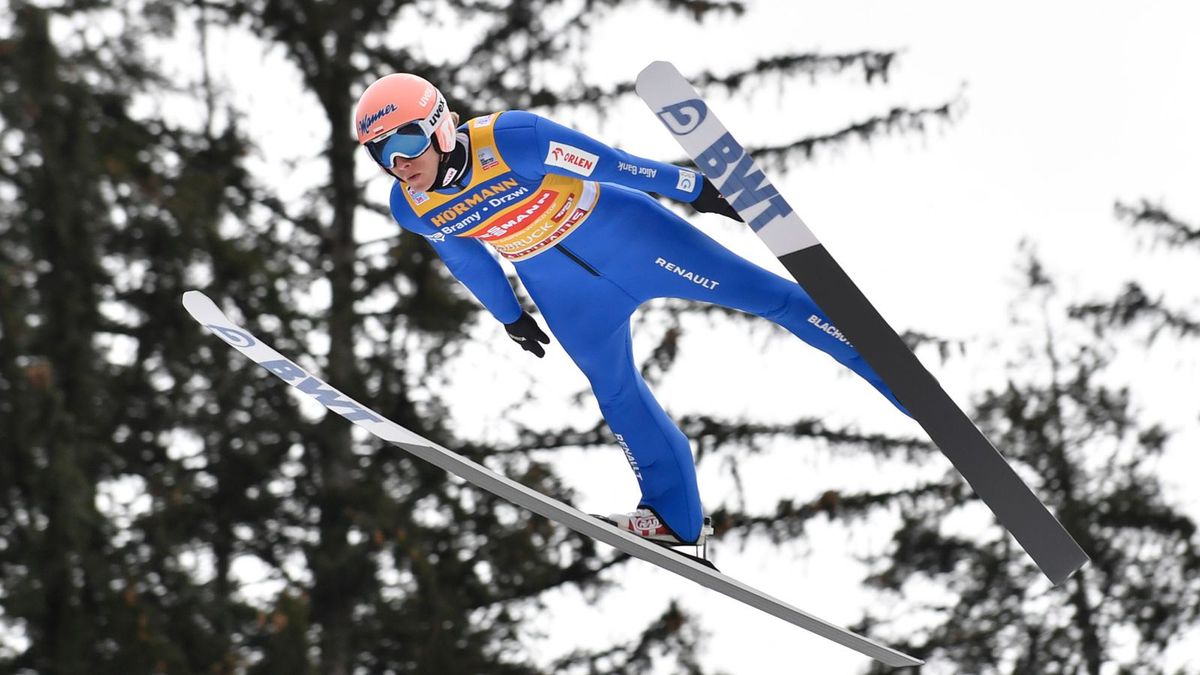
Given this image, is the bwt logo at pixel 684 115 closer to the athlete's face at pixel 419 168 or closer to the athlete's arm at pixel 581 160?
the athlete's arm at pixel 581 160

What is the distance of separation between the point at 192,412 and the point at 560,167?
5.46 m

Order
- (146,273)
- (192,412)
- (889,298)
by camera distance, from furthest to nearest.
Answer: (889,298) → (192,412) → (146,273)

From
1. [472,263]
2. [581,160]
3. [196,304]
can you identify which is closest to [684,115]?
[581,160]

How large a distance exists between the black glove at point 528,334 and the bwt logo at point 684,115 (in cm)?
102

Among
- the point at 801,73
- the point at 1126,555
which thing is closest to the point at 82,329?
the point at 801,73

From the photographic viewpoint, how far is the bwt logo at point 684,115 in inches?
132

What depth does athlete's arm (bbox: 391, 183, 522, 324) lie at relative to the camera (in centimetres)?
389

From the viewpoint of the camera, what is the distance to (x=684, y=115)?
11.0 ft

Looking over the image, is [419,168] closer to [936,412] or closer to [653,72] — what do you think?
[653,72]

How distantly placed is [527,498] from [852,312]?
1023mm

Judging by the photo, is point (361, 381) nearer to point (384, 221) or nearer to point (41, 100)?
point (384, 221)

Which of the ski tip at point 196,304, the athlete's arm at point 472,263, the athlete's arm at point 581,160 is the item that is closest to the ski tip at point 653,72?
the athlete's arm at point 581,160

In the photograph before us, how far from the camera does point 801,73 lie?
8273 mm

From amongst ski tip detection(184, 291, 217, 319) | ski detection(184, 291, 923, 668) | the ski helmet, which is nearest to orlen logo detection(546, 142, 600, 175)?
the ski helmet
